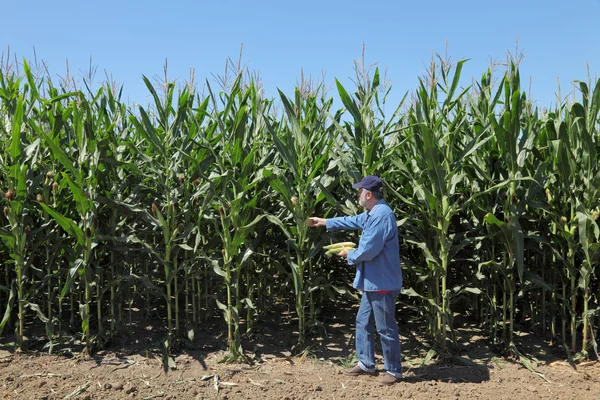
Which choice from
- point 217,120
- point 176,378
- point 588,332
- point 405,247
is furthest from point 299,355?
point 588,332

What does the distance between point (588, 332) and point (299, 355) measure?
2.52 m

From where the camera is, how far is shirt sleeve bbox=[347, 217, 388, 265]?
12.5 feet

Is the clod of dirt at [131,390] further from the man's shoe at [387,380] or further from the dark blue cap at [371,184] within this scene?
the dark blue cap at [371,184]

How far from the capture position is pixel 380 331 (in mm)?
3967

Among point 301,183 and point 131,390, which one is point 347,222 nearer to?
point 301,183

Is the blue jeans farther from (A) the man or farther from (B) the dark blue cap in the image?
(B) the dark blue cap

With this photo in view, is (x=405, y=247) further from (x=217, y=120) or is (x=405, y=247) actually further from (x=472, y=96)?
(x=217, y=120)

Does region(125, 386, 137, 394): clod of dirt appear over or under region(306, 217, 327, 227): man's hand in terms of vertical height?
under

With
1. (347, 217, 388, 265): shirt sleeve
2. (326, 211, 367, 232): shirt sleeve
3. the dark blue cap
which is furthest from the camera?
(326, 211, 367, 232): shirt sleeve

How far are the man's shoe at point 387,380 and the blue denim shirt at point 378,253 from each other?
0.66 m

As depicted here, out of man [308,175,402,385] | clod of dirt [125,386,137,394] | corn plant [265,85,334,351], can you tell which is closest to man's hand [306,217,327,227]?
man [308,175,402,385]

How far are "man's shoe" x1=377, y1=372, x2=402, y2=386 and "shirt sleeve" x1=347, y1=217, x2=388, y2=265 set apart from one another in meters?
0.90

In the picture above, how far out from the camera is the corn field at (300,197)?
4215 millimetres

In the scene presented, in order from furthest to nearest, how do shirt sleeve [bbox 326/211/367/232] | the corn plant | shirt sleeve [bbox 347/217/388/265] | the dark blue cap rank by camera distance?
the corn plant < shirt sleeve [bbox 326/211/367/232] < the dark blue cap < shirt sleeve [bbox 347/217/388/265]
